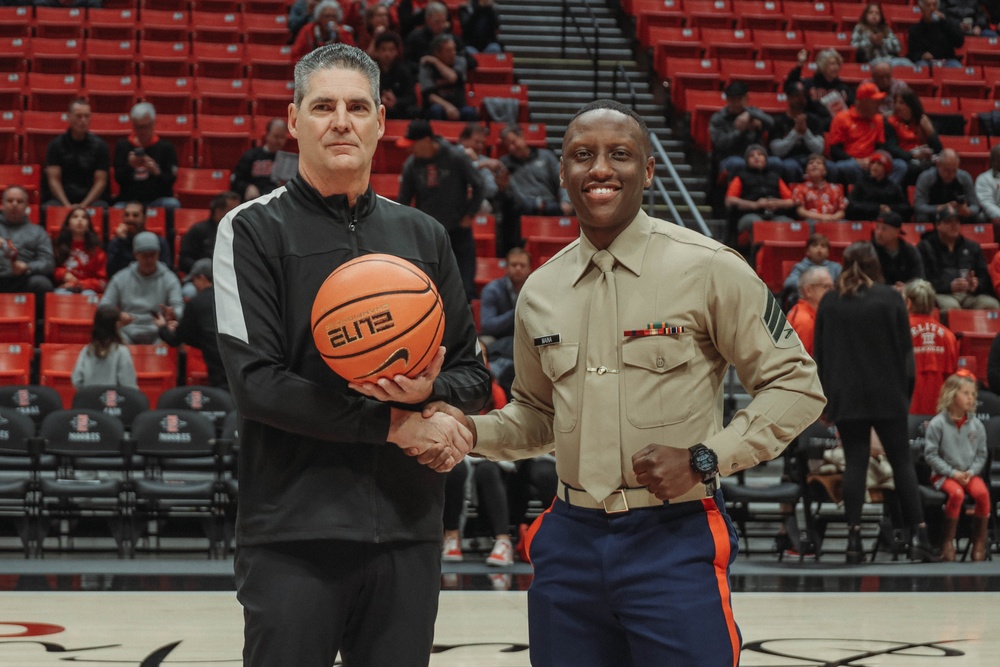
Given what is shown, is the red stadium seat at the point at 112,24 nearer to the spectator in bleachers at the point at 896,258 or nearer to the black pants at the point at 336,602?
the spectator in bleachers at the point at 896,258

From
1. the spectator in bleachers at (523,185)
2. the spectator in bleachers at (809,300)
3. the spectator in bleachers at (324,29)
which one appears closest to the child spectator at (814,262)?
the spectator in bleachers at (809,300)

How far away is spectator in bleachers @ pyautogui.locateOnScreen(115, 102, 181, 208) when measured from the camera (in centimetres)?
984

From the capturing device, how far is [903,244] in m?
9.27

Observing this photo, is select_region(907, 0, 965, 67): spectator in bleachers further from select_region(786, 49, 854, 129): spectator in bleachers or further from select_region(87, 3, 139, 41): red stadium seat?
select_region(87, 3, 139, 41): red stadium seat

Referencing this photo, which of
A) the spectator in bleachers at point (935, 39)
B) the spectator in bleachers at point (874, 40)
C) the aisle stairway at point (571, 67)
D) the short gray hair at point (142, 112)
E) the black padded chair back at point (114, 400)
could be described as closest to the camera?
the black padded chair back at point (114, 400)

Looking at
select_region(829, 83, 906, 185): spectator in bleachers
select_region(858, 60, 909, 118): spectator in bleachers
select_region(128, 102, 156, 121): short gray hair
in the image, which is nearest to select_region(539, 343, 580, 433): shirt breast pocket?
select_region(128, 102, 156, 121): short gray hair

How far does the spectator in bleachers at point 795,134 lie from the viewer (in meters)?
11.0

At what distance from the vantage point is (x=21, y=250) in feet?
29.0

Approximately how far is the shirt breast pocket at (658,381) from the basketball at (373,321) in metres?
0.39

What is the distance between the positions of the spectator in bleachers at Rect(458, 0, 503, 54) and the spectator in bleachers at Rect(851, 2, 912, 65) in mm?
3828

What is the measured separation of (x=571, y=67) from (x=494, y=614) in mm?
8797

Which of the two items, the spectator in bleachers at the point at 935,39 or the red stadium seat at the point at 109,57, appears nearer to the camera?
the red stadium seat at the point at 109,57

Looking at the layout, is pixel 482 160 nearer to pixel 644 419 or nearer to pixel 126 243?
pixel 126 243

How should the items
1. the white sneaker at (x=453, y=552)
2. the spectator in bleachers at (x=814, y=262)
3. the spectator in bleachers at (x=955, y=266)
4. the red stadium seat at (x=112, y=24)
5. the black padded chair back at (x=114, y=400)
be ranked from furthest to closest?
1. the red stadium seat at (x=112, y=24)
2. the spectator in bleachers at (x=955, y=266)
3. the spectator in bleachers at (x=814, y=262)
4. the black padded chair back at (x=114, y=400)
5. the white sneaker at (x=453, y=552)
